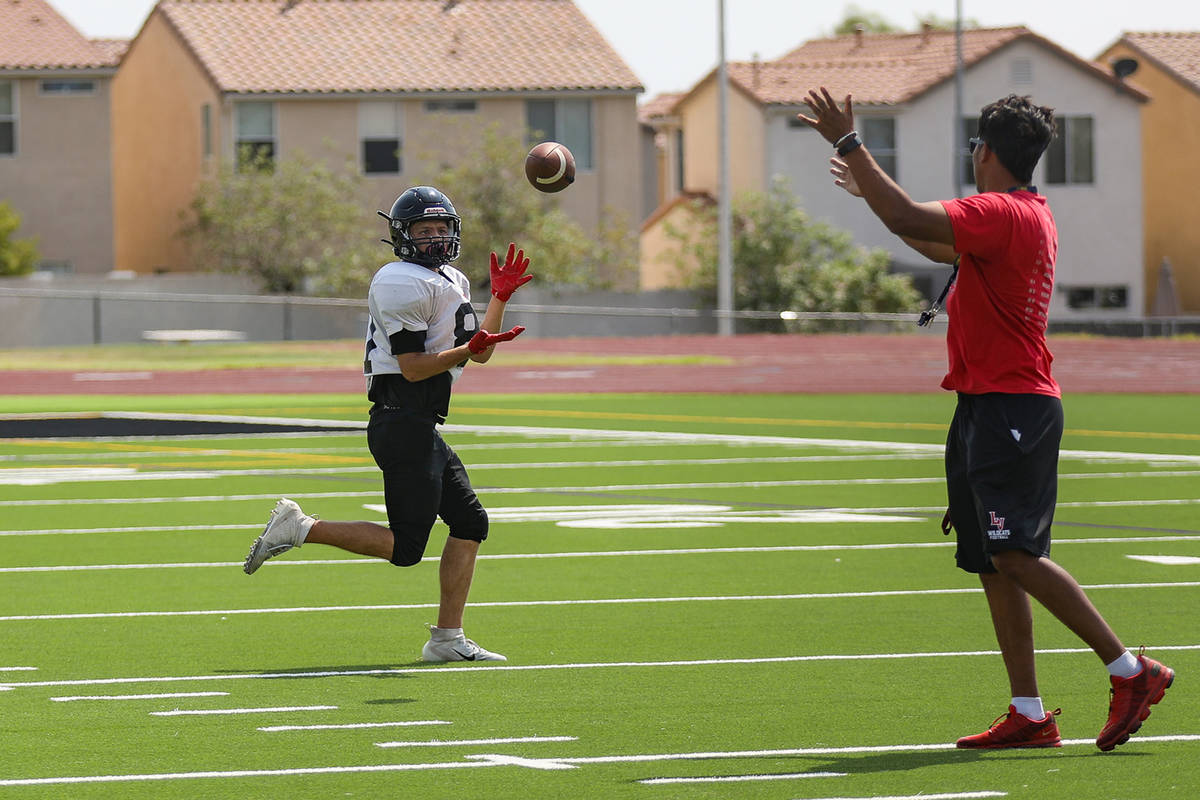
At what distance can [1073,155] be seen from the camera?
199 ft

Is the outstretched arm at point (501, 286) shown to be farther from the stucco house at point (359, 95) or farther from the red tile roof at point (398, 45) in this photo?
the red tile roof at point (398, 45)

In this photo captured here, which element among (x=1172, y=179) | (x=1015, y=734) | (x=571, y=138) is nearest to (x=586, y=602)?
(x=1015, y=734)

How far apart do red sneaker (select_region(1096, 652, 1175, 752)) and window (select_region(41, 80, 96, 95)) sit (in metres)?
52.4

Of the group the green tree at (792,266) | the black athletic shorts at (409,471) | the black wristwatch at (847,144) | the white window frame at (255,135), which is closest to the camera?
the black wristwatch at (847,144)

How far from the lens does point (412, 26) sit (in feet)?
194

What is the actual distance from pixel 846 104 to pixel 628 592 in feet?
16.8

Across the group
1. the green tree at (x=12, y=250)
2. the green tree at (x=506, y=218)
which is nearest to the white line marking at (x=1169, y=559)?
the green tree at (x=506, y=218)

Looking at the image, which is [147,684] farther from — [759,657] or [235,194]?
[235,194]

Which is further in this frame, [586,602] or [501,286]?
[586,602]

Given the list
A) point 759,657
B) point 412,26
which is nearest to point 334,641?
point 759,657

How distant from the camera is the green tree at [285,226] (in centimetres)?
5184

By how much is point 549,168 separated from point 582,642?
2.75 m

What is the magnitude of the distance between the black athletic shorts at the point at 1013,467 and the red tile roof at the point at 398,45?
49.3 meters

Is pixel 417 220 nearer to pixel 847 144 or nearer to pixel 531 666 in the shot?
pixel 531 666
